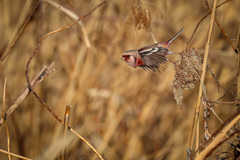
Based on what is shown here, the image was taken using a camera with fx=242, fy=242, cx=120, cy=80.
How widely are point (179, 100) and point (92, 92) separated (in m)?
0.53

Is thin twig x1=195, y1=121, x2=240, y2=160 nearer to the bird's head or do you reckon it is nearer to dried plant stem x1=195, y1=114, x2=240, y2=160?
dried plant stem x1=195, y1=114, x2=240, y2=160

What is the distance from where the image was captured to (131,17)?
53 cm

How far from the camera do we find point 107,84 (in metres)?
0.94

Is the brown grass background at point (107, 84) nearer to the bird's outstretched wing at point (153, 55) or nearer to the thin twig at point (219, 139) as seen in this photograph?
the bird's outstretched wing at point (153, 55)

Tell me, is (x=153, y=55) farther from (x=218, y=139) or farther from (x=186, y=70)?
(x=218, y=139)

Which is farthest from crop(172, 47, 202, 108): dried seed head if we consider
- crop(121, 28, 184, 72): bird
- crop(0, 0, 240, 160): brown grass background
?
crop(0, 0, 240, 160): brown grass background

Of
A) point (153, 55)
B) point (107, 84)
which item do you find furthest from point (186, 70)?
point (107, 84)

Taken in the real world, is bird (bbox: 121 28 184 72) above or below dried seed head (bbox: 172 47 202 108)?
above

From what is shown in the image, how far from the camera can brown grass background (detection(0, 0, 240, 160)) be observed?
78cm

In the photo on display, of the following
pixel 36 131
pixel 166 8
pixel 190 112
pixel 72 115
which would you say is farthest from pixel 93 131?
pixel 166 8

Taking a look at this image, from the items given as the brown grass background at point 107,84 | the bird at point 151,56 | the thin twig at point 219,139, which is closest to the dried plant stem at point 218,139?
the thin twig at point 219,139

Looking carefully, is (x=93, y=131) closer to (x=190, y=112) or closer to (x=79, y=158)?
(x=79, y=158)

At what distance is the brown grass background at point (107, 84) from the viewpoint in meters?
0.78

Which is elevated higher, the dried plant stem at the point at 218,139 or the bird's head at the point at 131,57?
the bird's head at the point at 131,57
